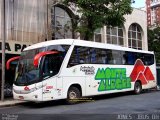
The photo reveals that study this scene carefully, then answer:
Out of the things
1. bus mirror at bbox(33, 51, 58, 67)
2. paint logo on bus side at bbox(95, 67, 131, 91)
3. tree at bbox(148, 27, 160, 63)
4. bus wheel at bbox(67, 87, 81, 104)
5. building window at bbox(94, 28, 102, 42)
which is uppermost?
tree at bbox(148, 27, 160, 63)

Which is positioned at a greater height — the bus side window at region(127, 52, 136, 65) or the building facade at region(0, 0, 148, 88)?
the building facade at region(0, 0, 148, 88)

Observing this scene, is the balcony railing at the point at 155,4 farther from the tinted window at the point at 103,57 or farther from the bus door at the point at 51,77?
the bus door at the point at 51,77

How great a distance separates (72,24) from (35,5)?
2899 millimetres

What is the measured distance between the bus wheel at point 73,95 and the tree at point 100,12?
194 inches

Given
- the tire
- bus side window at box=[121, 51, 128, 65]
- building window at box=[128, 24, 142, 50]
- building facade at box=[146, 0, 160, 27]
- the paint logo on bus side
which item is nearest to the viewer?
the paint logo on bus side

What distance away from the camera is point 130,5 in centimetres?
2223

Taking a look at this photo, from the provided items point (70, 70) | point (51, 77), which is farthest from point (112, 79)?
point (51, 77)

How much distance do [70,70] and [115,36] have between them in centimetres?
1662

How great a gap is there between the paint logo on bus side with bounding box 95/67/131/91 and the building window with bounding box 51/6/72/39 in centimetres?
587

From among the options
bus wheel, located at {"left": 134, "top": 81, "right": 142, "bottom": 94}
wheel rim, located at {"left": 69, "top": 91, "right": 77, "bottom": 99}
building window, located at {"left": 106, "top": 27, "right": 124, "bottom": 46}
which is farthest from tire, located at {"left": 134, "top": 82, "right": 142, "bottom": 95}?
building window, located at {"left": 106, "top": 27, "right": 124, "bottom": 46}

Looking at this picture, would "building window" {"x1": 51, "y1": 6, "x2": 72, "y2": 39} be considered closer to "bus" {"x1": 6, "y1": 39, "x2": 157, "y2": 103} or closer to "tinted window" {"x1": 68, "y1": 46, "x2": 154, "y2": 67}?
"tinted window" {"x1": 68, "y1": 46, "x2": 154, "y2": 67}

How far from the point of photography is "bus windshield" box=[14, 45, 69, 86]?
1686 cm

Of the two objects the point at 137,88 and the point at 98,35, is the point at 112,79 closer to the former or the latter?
the point at 137,88

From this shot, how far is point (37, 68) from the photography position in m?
16.9
